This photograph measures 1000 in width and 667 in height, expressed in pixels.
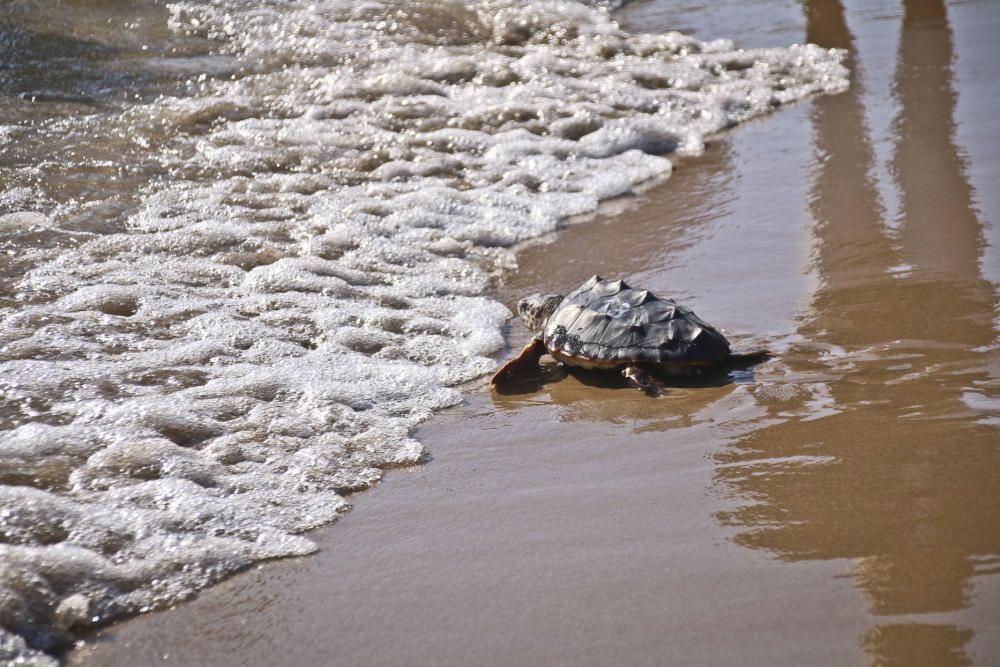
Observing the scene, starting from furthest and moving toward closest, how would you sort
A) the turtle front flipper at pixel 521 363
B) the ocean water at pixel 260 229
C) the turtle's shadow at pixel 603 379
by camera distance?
1. the turtle front flipper at pixel 521 363
2. the turtle's shadow at pixel 603 379
3. the ocean water at pixel 260 229

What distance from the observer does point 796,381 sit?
385 cm

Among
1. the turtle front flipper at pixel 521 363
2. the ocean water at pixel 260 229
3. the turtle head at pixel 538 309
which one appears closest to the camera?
the ocean water at pixel 260 229

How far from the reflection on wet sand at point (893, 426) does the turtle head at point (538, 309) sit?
1119mm

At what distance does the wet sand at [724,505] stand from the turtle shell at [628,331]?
140 mm

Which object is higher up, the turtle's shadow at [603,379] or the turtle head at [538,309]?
the turtle head at [538,309]

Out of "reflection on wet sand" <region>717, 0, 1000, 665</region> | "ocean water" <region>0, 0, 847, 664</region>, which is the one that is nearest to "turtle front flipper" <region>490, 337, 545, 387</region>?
"ocean water" <region>0, 0, 847, 664</region>

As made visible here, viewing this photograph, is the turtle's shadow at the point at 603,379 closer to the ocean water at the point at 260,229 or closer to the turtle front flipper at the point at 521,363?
the turtle front flipper at the point at 521,363

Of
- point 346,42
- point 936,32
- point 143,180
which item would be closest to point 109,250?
point 143,180

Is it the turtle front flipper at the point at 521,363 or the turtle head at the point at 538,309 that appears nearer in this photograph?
the turtle front flipper at the point at 521,363

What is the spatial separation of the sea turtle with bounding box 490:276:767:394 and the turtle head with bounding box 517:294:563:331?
0.40 ft

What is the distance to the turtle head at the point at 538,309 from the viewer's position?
15.4 feet

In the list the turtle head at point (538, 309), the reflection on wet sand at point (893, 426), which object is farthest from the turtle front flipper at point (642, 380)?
the turtle head at point (538, 309)

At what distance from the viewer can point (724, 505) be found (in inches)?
118

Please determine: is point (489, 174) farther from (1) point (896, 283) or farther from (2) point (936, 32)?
(2) point (936, 32)
